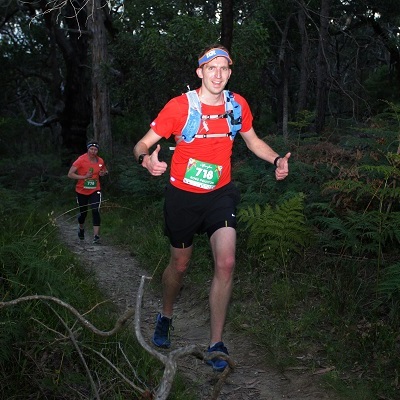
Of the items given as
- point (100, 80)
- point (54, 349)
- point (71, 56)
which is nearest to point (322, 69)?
point (100, 80)

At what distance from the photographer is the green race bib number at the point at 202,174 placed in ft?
15.8

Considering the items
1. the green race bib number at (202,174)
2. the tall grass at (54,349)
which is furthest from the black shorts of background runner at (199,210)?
the tall grass at (54,349)

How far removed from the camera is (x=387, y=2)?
23438 mm

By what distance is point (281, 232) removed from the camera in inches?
256

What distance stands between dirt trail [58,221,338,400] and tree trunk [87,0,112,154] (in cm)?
887

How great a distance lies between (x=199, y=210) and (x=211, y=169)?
38 cm

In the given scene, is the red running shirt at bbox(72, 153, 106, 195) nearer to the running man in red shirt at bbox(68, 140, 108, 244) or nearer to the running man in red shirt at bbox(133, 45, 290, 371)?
the running man in red shirt at bbox(68, 140, 108, 244)

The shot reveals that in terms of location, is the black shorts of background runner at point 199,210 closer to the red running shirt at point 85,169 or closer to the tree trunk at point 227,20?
the red running shirt at point 85,169

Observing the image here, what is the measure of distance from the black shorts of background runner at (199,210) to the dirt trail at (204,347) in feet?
3.75

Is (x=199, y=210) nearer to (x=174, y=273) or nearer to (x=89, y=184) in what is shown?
(x=174, y=273)

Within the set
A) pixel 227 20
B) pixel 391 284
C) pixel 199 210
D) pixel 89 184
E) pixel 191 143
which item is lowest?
pixel 89 184

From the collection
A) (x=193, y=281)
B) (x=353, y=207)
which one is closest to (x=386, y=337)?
(x=353, y=207)

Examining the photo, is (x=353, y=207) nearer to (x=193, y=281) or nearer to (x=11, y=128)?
(x=193, y=281)

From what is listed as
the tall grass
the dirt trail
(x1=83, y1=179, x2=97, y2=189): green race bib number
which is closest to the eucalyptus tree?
(x1=83, y1=179, x2=97, y2=189): green race bib number
